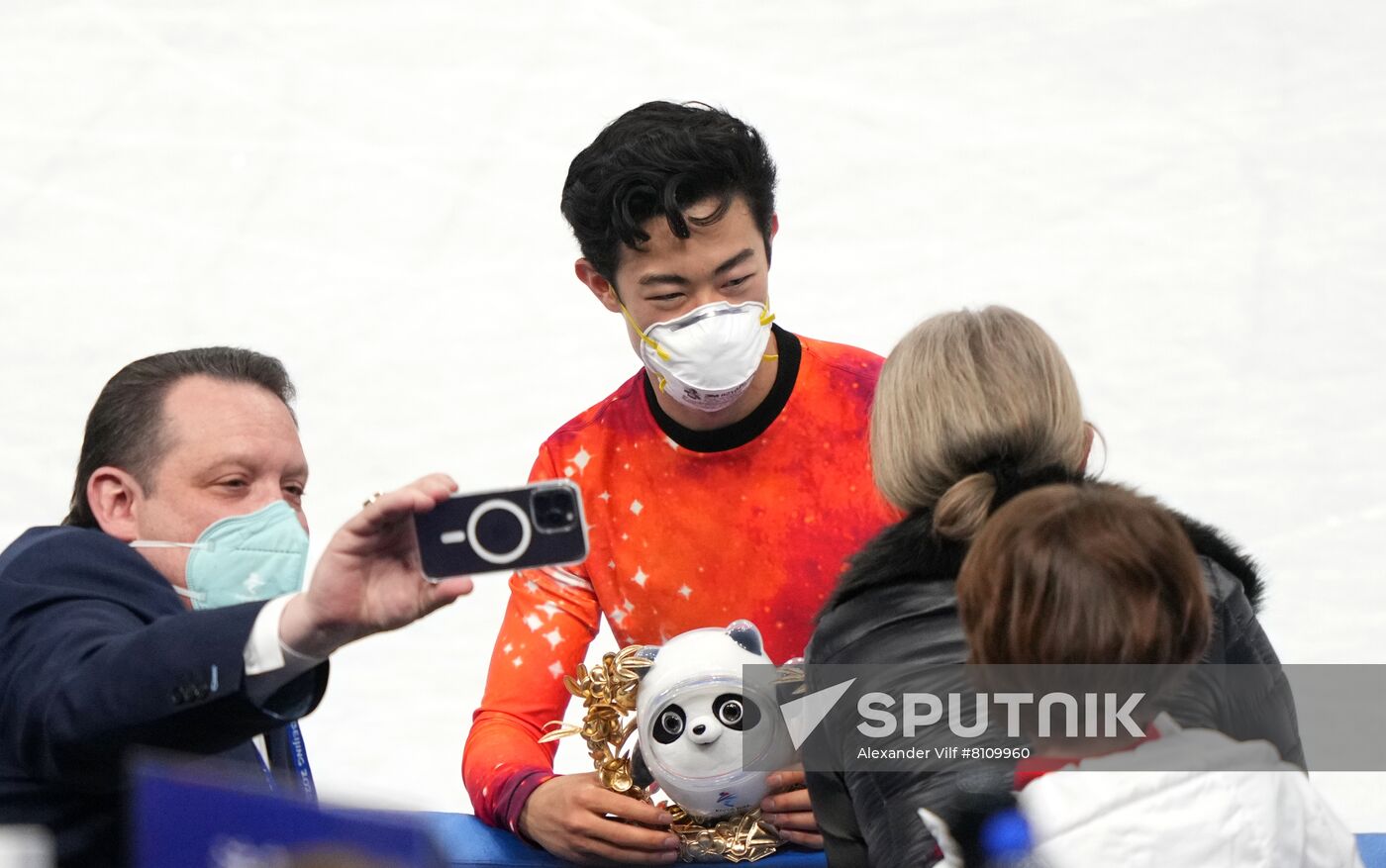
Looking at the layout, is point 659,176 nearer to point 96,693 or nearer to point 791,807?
point 791,807

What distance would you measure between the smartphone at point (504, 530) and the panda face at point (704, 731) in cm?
84

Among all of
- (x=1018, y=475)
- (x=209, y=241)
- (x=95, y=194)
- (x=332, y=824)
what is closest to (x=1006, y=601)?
(x=1018, y=475)

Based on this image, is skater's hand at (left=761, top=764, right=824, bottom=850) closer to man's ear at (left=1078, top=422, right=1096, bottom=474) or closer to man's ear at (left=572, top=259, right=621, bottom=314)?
man's ear at (left=1078, top=422, right=1096, bottom=474)

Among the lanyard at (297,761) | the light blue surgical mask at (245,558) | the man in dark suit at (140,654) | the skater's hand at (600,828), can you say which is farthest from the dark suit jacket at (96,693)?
the skater's hand at (600,828)

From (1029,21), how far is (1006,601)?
619cm

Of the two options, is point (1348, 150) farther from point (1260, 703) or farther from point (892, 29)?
point (1260, 703)

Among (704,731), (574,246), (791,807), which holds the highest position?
(574,246)

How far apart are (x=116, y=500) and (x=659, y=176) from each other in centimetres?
111

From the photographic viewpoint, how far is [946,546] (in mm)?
2092

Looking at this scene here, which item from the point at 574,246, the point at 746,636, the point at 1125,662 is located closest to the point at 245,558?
the point at 746,636

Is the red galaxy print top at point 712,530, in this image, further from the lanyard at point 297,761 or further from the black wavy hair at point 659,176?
the lanyard at point 297,761

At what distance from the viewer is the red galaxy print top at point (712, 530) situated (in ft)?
9.90

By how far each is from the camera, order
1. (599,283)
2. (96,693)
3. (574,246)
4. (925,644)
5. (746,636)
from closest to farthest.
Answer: (96,693)
(925,644)
(746,636)
(599,283)
(574,246)

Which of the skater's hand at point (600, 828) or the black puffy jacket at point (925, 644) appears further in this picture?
the skater's hand at point (600, 828)
